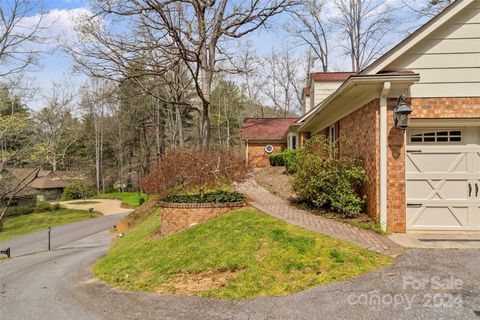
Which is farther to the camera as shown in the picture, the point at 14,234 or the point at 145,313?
the point at 14,234

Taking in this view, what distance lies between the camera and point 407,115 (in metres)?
7.22

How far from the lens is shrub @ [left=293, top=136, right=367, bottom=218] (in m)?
8.47

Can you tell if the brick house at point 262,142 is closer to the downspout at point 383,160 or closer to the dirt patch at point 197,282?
the downspout at point 383,160

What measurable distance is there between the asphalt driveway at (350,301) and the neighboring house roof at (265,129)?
20.1 metres

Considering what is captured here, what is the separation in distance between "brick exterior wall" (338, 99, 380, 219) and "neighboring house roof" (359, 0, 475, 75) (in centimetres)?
77

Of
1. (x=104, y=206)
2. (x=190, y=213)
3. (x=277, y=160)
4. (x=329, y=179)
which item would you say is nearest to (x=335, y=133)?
(x=329, y=179)

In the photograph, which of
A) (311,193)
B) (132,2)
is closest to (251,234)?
(311,193)

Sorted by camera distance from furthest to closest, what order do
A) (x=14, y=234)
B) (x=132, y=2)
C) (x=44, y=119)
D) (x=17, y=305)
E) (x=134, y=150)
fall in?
(x=134, y=150) < (x=14, y=234) < (x=44, y=119) < (x=132, y=2) < (x=17, y=305)

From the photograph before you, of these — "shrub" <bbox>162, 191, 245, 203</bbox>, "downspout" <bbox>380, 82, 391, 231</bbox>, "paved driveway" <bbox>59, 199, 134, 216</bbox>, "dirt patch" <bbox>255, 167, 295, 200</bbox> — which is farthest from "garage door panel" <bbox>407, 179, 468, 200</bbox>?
"paved driveway" <bbox>59, 199, 134, 216</bbox>

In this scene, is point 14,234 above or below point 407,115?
below

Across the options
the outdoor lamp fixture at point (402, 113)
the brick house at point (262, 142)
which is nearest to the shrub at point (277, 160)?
the brick house at point (262, 142)

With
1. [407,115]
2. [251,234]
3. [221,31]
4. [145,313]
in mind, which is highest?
[221,31]

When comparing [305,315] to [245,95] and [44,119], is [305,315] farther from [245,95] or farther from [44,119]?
[245,95]

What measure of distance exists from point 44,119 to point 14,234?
34.9 ft
